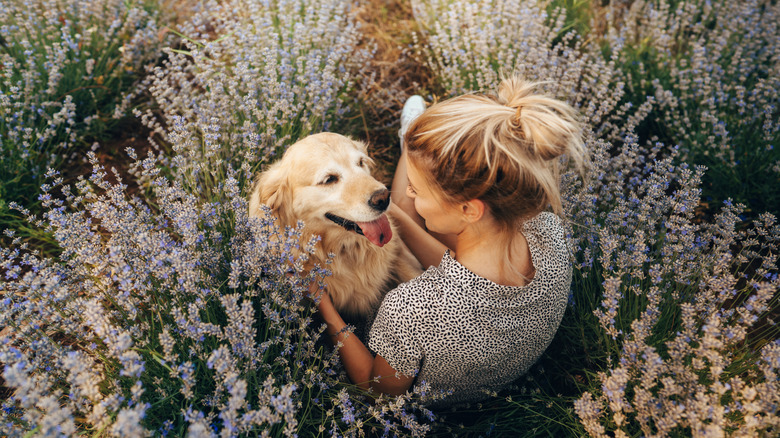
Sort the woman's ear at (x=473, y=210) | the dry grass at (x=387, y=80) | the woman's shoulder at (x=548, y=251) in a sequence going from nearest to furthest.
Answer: the woman's ear at (x=473, y=210)
the woman's shoulder at (x=548, y=251)
the dry grass at (x=387, y=80)

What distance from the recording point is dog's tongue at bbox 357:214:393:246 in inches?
86.6

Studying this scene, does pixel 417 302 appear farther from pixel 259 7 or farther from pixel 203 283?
pixel 259 7

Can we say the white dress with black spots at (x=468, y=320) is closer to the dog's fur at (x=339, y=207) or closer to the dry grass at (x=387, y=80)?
the dog's fur at (x=339, y=207)

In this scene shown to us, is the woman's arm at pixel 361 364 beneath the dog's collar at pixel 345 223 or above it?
beneath

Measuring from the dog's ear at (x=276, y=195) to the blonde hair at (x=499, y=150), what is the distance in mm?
780

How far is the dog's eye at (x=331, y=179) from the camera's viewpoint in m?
2.26

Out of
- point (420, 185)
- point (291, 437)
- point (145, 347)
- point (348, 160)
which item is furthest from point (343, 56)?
point (291, 437)

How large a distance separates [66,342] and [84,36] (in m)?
2.40

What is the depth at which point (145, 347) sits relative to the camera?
168 cm

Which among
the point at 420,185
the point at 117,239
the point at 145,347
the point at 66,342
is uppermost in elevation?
the point at 420,185

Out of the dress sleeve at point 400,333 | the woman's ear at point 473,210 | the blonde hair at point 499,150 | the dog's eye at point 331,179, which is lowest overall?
the dress sleeve at point 400,333

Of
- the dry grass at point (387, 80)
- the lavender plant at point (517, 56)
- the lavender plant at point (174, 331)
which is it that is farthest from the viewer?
the dry grass at point (387, 80)

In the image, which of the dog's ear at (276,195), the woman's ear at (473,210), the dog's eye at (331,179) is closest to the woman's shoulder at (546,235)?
the woman's ear at (473,210)

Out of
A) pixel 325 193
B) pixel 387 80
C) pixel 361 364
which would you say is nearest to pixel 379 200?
pixel 325 193
